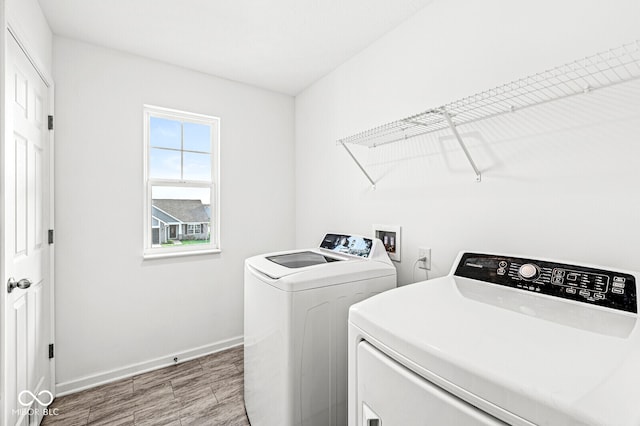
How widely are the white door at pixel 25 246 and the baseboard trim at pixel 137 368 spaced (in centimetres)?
12

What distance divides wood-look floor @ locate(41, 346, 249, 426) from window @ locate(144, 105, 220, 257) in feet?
3.12

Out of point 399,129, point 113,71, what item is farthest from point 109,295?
point 399,129

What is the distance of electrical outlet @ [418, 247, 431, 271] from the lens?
5.46 feet

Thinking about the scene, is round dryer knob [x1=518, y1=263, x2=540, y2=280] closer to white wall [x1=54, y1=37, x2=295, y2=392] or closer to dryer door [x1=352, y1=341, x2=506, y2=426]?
Result: dryer door [x1=352, y1=341, x2=506, y2=426]

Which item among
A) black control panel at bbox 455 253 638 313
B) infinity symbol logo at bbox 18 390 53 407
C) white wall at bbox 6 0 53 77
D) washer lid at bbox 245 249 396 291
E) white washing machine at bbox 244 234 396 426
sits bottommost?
infinity symbol logo at bbox 18 390 53 407

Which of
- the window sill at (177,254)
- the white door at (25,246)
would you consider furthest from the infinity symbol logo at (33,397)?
the window sill at (177,254)

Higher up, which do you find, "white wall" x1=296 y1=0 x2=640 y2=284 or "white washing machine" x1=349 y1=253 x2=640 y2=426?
"white wall" x1=296 y1=0 x2=640 y2=284

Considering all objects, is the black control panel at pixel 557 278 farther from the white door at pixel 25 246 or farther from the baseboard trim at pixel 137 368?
the baseboard trim at pixel 137 368

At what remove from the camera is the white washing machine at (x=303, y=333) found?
1.37 m

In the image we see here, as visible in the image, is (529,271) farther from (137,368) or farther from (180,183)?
(137,368)

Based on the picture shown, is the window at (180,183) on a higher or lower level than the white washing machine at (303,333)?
higher

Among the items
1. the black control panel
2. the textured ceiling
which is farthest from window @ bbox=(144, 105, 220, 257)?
the black control panel

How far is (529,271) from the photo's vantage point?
1096 millimetres

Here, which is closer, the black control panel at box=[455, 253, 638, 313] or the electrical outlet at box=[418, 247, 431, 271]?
the black control panel at box=[455, 253, 638, 313]
